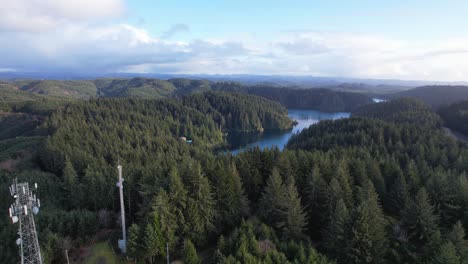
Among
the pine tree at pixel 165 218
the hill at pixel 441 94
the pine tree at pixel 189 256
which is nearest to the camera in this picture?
the pine tree at pixel 189 256

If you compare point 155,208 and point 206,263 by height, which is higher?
point 155,208

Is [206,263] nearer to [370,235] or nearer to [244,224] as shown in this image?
[244,224]

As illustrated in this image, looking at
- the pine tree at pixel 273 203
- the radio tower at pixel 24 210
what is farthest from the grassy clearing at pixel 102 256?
the pine tree at pixel 273 203

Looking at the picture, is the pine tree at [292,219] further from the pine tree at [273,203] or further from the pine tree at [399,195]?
the pine tree at [399,195]

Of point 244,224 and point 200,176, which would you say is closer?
point 244,224

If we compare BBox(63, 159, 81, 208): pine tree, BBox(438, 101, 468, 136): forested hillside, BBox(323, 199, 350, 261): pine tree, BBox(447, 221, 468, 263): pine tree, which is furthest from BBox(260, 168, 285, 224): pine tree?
BBox(438, 101, 468, 136): forested hillside

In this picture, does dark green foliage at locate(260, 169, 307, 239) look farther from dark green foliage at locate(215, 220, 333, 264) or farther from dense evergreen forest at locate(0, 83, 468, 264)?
dark green foliage at locate(215, 220, 333, 264)

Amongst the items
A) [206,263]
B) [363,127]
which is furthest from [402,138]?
[206,263]

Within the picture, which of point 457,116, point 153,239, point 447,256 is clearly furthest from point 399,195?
point 457,116

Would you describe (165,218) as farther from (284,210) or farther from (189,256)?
(284,210)
